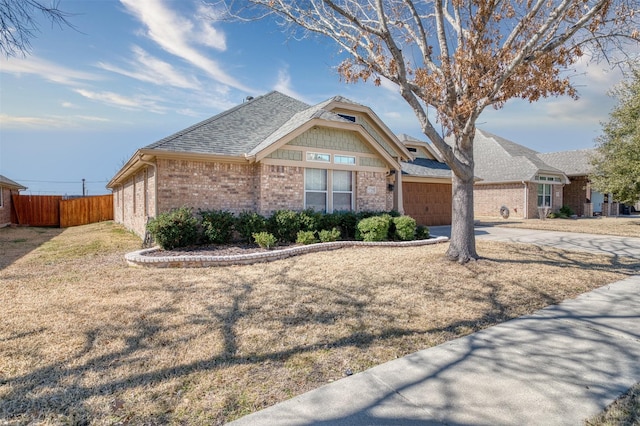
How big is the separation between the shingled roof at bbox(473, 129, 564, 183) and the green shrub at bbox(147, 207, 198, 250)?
71.0ft

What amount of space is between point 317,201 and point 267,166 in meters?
2.30

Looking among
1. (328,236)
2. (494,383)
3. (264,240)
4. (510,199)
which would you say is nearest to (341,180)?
(328,236)

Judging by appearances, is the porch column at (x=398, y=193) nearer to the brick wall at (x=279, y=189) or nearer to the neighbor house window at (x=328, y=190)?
the neighbor house window at (x=328, y=190)

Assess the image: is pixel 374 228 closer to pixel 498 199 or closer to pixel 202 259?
pixel 202 259

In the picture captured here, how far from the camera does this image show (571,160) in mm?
28500

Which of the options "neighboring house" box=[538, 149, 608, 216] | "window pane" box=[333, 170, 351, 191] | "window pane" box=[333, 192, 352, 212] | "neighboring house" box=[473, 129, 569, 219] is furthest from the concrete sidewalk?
"neighboring house" box=[538, 149, 608, 216]

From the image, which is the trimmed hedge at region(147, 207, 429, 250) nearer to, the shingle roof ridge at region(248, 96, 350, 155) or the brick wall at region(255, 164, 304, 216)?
the brick wall at region(255, 164, 304, 216)

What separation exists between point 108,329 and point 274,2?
24.3 ft

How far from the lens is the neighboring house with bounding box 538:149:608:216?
2695 cm

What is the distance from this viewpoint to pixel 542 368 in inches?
128

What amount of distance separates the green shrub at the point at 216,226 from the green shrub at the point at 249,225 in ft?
0.81

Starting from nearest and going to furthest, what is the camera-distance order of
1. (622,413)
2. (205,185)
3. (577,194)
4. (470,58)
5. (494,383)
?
(622,413) < (494,383) < (470,58) < (205,185) < (577,194)

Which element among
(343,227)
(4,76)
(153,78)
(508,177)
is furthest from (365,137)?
(508,177)

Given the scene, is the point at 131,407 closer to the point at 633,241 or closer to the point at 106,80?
the point at 106,80
